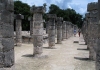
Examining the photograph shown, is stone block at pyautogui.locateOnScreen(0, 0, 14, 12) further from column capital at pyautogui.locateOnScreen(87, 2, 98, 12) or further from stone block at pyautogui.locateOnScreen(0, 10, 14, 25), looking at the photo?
column capital at pyautogui.locateOnScreen(87, 2, 98, 12)

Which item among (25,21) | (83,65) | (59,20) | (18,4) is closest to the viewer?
(83,65)

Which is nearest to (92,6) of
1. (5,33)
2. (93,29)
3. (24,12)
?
(93,29)

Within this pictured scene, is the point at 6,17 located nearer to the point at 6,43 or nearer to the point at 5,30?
the point at 5,30

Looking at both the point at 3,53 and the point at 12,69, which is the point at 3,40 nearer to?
the point at 3,53

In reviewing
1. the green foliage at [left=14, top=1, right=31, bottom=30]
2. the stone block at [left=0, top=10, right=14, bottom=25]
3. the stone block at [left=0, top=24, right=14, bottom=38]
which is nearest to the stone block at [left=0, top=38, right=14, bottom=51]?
the stone block at [left=0, top=24, right=14, bottom=38]

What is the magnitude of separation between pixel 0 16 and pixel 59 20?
63.5 ft

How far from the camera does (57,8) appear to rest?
81062mm

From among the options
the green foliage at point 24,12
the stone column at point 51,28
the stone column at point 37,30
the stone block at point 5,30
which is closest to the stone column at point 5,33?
the stone block at point 5,30

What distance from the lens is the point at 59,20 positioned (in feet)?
86.2

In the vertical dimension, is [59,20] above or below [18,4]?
below

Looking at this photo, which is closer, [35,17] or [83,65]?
[83,65]

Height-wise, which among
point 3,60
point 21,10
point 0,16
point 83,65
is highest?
point 21,10

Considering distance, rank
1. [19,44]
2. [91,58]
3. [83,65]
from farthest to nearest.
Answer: [19,44]
[91,58]
[83,65]

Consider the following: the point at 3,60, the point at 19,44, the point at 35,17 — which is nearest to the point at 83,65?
the point at 35,17
